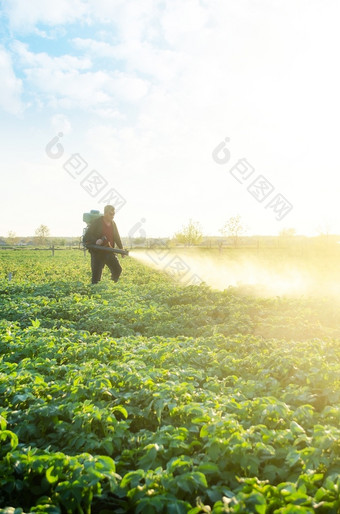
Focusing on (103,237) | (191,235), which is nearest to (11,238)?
(191,235)

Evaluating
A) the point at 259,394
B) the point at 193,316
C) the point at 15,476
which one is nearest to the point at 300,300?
the point at 193,316

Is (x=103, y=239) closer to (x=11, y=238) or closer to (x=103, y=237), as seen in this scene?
(x=103, y=237)

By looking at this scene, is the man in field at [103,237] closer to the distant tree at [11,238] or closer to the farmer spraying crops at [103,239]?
the farmer spraying crops at [103,239]

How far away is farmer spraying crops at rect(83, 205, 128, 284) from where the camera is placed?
37.9 ft

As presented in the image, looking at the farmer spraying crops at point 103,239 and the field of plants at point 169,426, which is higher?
the farmer spraying crops at point 103,239

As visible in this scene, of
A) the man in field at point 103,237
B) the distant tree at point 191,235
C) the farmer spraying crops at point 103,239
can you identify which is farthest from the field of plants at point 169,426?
the distant tree at point 191,235

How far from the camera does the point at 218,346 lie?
591 centimetres

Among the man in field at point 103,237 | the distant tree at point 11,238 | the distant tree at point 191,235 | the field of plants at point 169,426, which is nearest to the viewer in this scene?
the field of plants at point 169,426

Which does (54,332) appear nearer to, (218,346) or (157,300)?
(218,346)

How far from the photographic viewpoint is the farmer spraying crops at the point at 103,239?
37.9ft

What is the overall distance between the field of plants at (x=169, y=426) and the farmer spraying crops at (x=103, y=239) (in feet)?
16.5

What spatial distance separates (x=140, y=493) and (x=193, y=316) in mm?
5735

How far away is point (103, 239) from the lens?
11.6 metres

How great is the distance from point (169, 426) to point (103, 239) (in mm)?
8951
